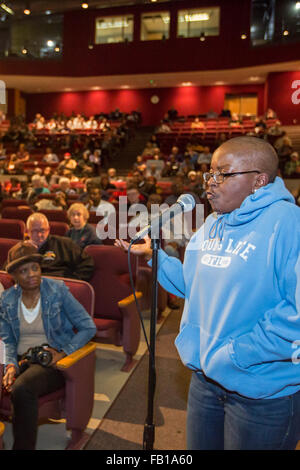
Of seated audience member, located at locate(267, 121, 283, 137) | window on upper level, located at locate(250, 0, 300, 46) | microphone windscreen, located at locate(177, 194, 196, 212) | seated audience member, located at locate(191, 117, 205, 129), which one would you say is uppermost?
window on upper level, located at locate(250, 0, 300, 46)

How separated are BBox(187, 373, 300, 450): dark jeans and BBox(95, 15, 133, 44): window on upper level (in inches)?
611

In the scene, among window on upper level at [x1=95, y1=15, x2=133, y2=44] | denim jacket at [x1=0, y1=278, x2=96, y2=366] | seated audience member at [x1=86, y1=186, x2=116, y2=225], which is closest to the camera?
denim jacket at [x1=0, y1=278, x2=96, y2=366]

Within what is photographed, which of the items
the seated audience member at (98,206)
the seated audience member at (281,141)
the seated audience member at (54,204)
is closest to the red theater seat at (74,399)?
the seated audience member at (98,206)

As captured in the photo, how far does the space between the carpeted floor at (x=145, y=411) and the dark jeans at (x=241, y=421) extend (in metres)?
1.01

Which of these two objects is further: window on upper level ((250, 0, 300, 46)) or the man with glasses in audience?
window on upper level ((250, 0, 300, 46))

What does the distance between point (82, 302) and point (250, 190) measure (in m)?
1.41

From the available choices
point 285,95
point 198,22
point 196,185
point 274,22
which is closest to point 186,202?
point 196,185

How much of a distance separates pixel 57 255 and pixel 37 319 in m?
0.97

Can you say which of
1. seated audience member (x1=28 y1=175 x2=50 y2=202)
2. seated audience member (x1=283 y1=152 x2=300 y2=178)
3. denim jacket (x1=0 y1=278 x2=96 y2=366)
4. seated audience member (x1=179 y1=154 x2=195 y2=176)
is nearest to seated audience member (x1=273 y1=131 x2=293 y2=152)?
seated audience member (x1=283 y1=152 x2=300 y2=178)

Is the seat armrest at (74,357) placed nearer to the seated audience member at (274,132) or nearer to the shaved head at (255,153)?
the shaved head at (255,153)

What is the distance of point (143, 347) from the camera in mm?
3078

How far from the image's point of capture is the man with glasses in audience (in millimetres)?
970

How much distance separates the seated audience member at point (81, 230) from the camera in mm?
3469

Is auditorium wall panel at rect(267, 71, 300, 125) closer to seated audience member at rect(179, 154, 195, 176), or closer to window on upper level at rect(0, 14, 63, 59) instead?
seated audience member at rect(179, 154, 195, 176)
